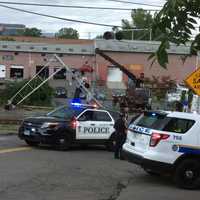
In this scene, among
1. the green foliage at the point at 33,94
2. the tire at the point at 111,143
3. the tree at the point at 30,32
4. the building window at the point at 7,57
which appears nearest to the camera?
the tire at the point at 111,143

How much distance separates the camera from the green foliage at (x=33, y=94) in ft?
142

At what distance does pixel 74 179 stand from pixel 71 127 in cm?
654

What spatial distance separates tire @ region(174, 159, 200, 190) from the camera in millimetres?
12969

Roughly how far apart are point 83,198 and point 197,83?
6.45 m

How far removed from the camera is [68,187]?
1201cm

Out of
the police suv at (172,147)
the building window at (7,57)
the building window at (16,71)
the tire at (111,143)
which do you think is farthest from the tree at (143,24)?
the building window at (7,57)

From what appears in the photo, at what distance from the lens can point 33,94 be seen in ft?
145

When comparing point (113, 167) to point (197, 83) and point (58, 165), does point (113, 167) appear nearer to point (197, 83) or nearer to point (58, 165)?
point (58, 165)

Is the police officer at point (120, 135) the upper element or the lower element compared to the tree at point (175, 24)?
lower

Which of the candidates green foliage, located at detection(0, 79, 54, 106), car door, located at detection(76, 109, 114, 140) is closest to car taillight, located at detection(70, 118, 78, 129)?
car door, located at detection(76, 109, 114, 140)

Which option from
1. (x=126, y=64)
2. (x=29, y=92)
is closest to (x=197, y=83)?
(x=29, y=92)

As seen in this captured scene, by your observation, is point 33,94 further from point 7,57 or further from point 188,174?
point 188,174

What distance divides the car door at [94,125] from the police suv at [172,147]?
6779mm

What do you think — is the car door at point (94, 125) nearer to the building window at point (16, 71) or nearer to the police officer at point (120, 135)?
the police officer at point (120, 135)
